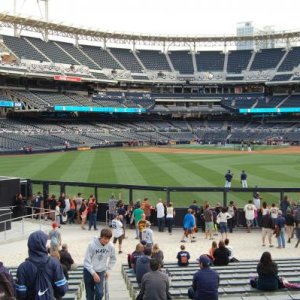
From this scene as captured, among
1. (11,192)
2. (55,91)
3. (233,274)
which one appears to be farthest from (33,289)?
(55,91)

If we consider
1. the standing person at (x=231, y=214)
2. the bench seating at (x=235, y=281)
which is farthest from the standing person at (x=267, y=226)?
the bench seating at (x=235, y=281)

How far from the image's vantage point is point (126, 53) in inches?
3834

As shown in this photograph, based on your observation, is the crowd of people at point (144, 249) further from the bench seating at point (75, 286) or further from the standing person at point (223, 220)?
the bench seating at point (75, 286)

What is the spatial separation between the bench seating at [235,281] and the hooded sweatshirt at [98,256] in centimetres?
111

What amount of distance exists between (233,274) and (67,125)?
70343 mm

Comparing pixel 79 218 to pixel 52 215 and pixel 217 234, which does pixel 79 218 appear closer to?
pixel 52 215

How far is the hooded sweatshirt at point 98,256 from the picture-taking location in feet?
25.1

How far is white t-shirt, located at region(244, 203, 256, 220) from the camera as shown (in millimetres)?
19188

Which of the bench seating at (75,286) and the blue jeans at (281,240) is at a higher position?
the bench seating at (75,286)

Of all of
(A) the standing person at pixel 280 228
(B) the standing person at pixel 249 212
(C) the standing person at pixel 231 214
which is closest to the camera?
(A) the standing person at pixel 280 228

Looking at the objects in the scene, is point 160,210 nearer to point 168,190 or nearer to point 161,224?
point 161,224

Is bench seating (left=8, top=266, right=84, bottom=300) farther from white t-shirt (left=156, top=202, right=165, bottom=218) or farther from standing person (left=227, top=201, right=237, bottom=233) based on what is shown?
standing person (left=227, top=201, right=237, bottom=233)

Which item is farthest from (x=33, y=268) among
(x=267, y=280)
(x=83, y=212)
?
(x=83, y=212)

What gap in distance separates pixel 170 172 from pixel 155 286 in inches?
1188
